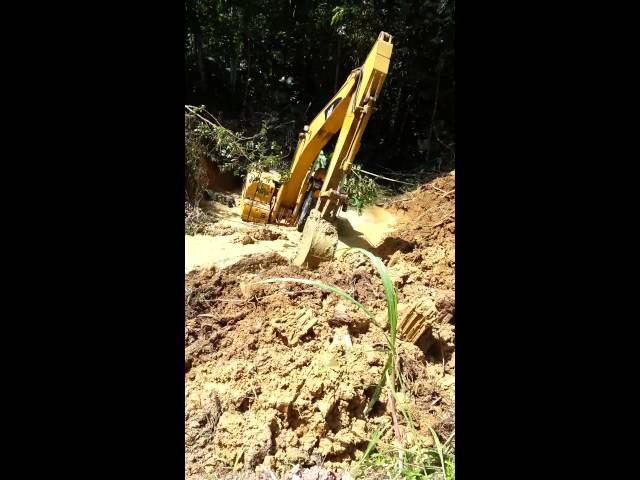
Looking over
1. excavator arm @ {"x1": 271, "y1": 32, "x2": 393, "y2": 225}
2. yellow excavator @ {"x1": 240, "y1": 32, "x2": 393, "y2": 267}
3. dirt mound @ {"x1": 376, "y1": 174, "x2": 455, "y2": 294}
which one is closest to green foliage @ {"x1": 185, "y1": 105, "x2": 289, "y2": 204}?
yellow excavator @ {"x1": 240, "y1": 32, "x2": 393, "y2": 267}

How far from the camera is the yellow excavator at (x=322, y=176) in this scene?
490cm

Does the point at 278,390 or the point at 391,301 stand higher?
the point at 391,301

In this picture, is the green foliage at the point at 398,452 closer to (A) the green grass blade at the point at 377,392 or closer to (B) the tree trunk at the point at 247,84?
(A) the green grass blade at the point at 377,392

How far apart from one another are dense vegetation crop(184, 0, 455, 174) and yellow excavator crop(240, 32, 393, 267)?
656cm

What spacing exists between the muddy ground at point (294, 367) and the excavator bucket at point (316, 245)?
0.11 metres

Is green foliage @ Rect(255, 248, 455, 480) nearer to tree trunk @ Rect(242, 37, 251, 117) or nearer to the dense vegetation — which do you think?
the dense vegetation

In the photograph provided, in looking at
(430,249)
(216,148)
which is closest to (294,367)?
(430,249)

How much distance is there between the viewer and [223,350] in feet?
10.3

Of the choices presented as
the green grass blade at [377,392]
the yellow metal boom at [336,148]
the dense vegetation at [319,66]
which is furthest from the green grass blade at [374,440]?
the dense vegetation at [319,66]

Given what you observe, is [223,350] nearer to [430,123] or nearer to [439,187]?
[439,187]

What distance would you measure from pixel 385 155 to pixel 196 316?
13084 millimetres

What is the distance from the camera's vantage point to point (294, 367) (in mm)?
2787
